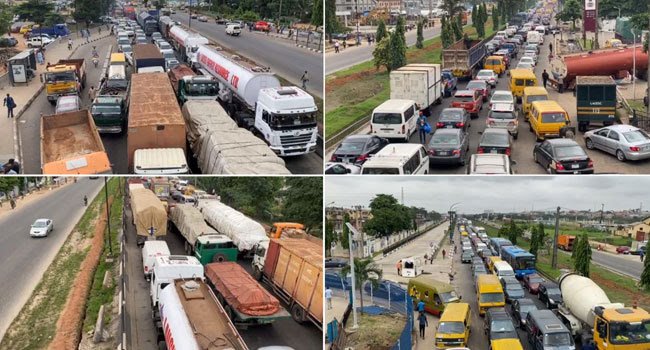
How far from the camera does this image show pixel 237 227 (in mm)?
15430

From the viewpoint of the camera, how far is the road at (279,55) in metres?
18.4

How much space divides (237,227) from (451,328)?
20.0 feet

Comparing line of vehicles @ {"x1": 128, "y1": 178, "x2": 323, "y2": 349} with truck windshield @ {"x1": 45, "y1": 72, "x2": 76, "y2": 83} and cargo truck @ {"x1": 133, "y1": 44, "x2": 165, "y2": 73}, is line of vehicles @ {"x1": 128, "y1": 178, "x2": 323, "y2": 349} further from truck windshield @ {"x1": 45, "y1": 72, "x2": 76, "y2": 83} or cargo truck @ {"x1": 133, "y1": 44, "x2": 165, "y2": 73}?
cargo truck @ {"x1": 133, "y1": 44, "x2": 165, "y2": 73}

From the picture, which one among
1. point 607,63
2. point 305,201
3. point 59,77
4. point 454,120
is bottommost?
point 305,201

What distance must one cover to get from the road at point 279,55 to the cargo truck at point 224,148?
121 inches

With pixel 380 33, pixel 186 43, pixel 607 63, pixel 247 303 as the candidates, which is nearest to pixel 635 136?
pixel 247 303

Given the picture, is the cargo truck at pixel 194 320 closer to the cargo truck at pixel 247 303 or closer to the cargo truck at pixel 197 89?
the cargo truck at pixel 247 303

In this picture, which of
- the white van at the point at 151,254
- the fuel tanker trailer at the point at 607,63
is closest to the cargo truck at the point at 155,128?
the white van at the point at 151,254

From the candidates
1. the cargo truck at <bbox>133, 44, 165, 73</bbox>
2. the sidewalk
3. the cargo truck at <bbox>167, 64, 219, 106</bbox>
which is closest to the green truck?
the cargo truck at <bbox>167, 64, 219, 106</bbox>

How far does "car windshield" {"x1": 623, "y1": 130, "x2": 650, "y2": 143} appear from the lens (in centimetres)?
1027

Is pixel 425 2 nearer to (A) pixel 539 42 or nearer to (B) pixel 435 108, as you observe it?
(A) pixel 539 42

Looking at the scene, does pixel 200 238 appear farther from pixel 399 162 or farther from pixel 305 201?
pixel 399 162

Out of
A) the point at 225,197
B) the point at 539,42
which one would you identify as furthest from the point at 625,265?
the point at 539,42

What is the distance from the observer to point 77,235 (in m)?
20.2
